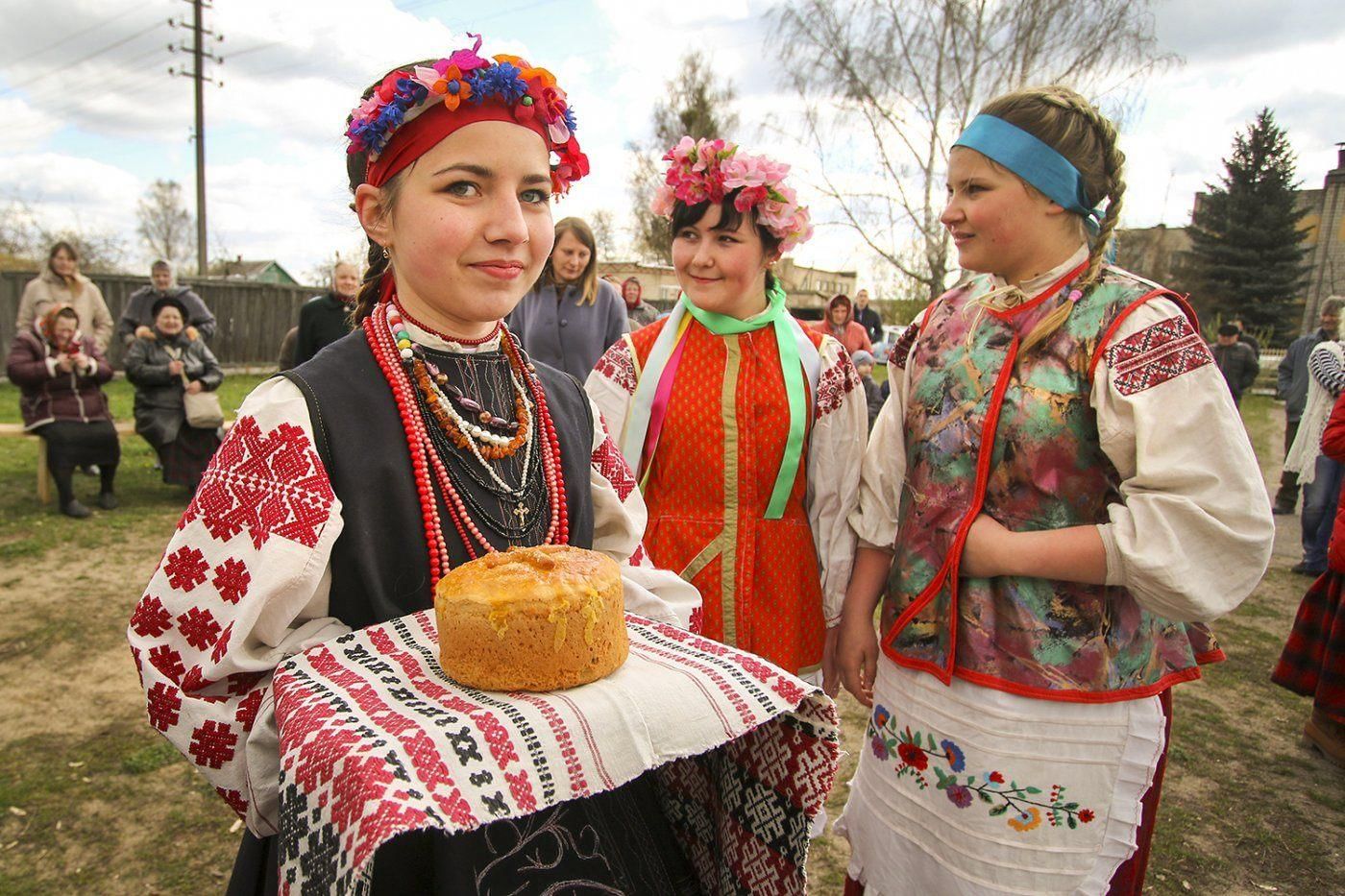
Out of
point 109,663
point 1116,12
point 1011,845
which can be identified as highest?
point 1116,12

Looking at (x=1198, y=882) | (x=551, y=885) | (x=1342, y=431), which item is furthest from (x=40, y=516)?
(x=1342, y=431)

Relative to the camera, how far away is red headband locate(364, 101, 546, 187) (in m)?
1.36

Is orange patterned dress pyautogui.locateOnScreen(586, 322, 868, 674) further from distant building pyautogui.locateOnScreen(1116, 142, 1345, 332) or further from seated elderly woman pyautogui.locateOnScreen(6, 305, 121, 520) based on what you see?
distant building pyautogui.locateOnScreen(1116, 142, 1345, 332)

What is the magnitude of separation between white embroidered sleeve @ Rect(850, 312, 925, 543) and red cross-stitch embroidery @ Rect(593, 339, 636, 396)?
817mm

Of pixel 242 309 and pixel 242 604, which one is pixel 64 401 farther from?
pixel 242 309

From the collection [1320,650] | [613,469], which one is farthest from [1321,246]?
[613,469]

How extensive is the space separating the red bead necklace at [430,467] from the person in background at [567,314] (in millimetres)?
3556

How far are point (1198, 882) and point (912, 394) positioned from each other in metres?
2.27

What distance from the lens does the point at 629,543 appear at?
1.64 metres

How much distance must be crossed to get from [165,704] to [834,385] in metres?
1.85

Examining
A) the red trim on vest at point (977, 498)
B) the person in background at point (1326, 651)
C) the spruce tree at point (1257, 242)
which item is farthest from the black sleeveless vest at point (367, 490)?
the spruce tree at point (1257, 242)

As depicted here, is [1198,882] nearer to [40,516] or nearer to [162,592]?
A: [162,592]

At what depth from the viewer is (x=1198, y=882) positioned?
2.93 metres

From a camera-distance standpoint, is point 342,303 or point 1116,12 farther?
point 1116,12
